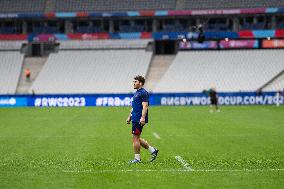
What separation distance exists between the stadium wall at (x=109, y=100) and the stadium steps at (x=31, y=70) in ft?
30.0

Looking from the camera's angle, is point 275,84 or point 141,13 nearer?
point 275,84

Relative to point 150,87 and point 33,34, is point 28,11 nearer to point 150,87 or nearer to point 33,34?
point 33,34

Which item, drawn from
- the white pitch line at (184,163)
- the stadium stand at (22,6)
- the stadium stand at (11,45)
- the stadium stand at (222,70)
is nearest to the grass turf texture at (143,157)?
the white pitch line at (184,163)

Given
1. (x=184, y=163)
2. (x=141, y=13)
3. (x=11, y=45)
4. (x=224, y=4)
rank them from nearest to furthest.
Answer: (x=184, y=163), (x=224, y=4), (x=141, y=13), (x=11, y=45)

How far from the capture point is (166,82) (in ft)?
205

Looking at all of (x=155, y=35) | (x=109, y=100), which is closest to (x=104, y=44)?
(x=155, y=35)

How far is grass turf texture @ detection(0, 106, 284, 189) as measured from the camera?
40.0ft

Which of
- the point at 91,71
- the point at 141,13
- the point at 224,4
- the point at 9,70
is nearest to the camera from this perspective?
the point at 91,71

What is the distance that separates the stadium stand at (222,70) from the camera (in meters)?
61.8

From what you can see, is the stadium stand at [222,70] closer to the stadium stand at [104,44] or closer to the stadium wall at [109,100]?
the stadium stand at [104,44]

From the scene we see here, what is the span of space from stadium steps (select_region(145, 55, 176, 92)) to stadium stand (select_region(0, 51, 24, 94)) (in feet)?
42.3

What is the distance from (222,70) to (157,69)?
254 inches

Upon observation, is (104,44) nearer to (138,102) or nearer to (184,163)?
(138,102)

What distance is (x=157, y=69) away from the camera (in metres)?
65.6
